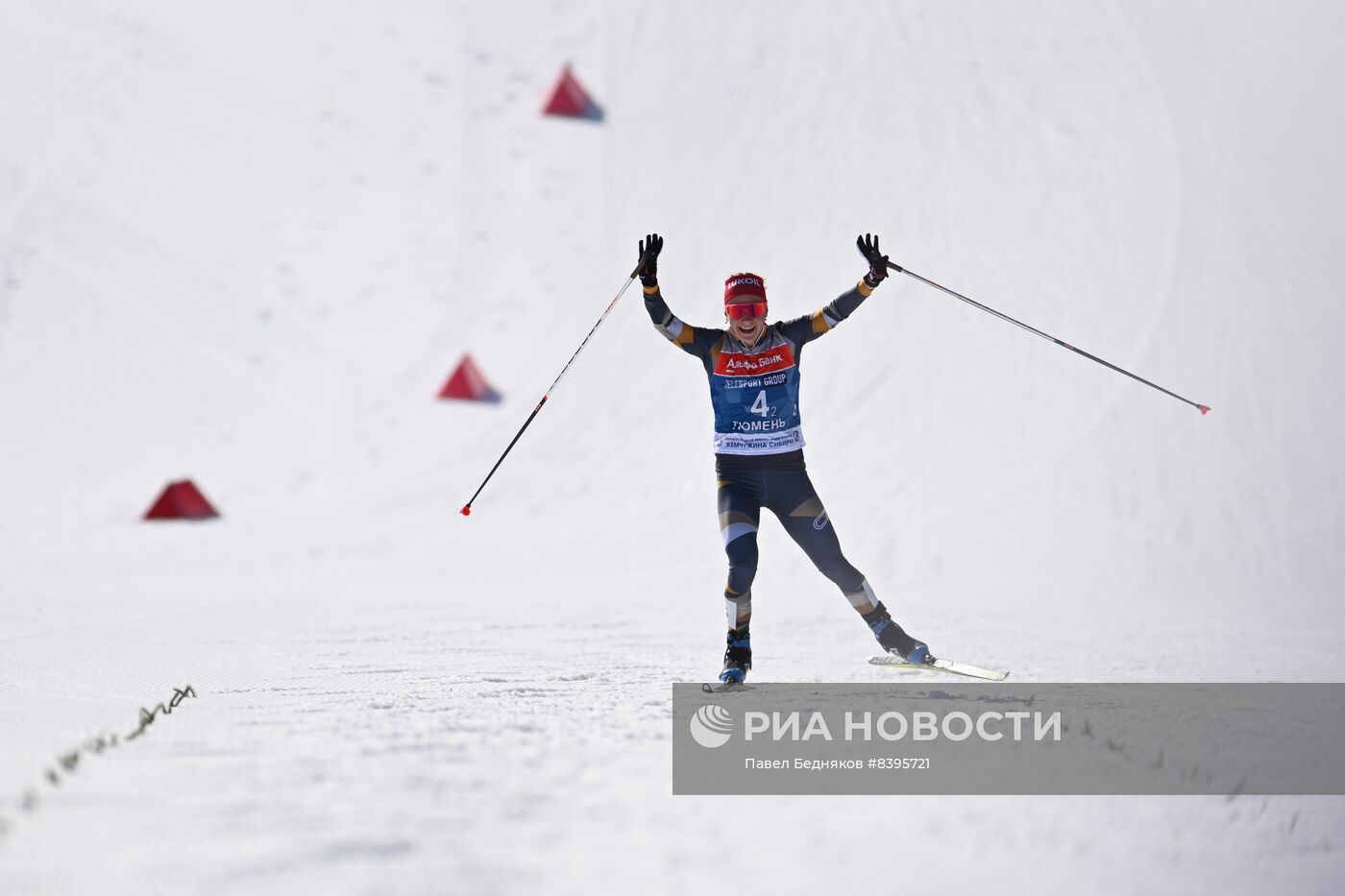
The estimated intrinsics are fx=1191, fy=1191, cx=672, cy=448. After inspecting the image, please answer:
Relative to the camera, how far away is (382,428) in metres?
11.6

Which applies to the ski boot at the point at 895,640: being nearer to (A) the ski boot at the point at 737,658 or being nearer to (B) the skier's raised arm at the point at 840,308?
(A) the ski boot at the point at 737,658

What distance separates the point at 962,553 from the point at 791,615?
6.27 feet

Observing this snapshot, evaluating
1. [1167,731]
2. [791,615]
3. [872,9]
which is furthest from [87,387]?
[1167,731]

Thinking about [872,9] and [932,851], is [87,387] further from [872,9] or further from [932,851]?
[932,851]

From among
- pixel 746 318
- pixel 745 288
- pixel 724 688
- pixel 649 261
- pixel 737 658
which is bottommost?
pixel 724 688

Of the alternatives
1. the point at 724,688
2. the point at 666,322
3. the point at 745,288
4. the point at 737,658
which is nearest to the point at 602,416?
the point at 666,322

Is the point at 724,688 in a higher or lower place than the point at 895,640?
lower

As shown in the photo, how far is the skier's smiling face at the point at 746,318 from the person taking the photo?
464 cm

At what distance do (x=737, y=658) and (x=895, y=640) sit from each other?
2.30 ft

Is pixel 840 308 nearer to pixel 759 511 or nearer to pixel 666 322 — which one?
pixel 666 322

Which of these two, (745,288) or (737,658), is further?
(745,288)

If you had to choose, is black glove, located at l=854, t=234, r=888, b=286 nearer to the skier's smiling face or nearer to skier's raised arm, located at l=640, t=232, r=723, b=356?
the skier's smiling face

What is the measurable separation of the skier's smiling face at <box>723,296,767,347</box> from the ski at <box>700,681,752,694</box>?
4.30ft

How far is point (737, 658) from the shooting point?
14.8ft
